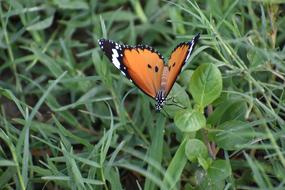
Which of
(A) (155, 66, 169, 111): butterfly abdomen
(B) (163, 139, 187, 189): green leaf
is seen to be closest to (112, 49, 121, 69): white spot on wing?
(A) (155, 66, 169, 111): butterfly abdomen

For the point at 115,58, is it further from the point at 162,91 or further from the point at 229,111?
the point at 229,111

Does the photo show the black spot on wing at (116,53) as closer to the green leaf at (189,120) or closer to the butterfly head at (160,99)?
the butterfly head at (160,99)

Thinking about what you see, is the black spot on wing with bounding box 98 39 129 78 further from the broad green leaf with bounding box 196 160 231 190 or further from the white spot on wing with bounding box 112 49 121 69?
the broad green leaf with bounding box 196 160 231 190

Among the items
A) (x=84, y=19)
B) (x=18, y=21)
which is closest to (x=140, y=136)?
(x=84, y=19)

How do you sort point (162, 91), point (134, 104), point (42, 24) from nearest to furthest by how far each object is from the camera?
point (162, 91) < point (134, 104) < point (42, 24)

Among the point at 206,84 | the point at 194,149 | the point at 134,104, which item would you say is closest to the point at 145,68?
the point at 206,84

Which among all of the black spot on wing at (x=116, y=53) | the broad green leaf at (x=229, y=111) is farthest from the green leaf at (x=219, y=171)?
the black spot on wing at (x=116, y=53)

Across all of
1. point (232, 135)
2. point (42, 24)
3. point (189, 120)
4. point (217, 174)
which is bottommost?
point (217, 174)

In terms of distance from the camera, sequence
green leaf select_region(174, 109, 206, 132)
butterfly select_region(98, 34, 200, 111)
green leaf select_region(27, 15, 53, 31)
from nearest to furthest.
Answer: green leaf select_region(174, 109, 206, 132), butterfly select_region(98, 34, 200, 111), green leaf select_region(27, 15, 53, 31)
